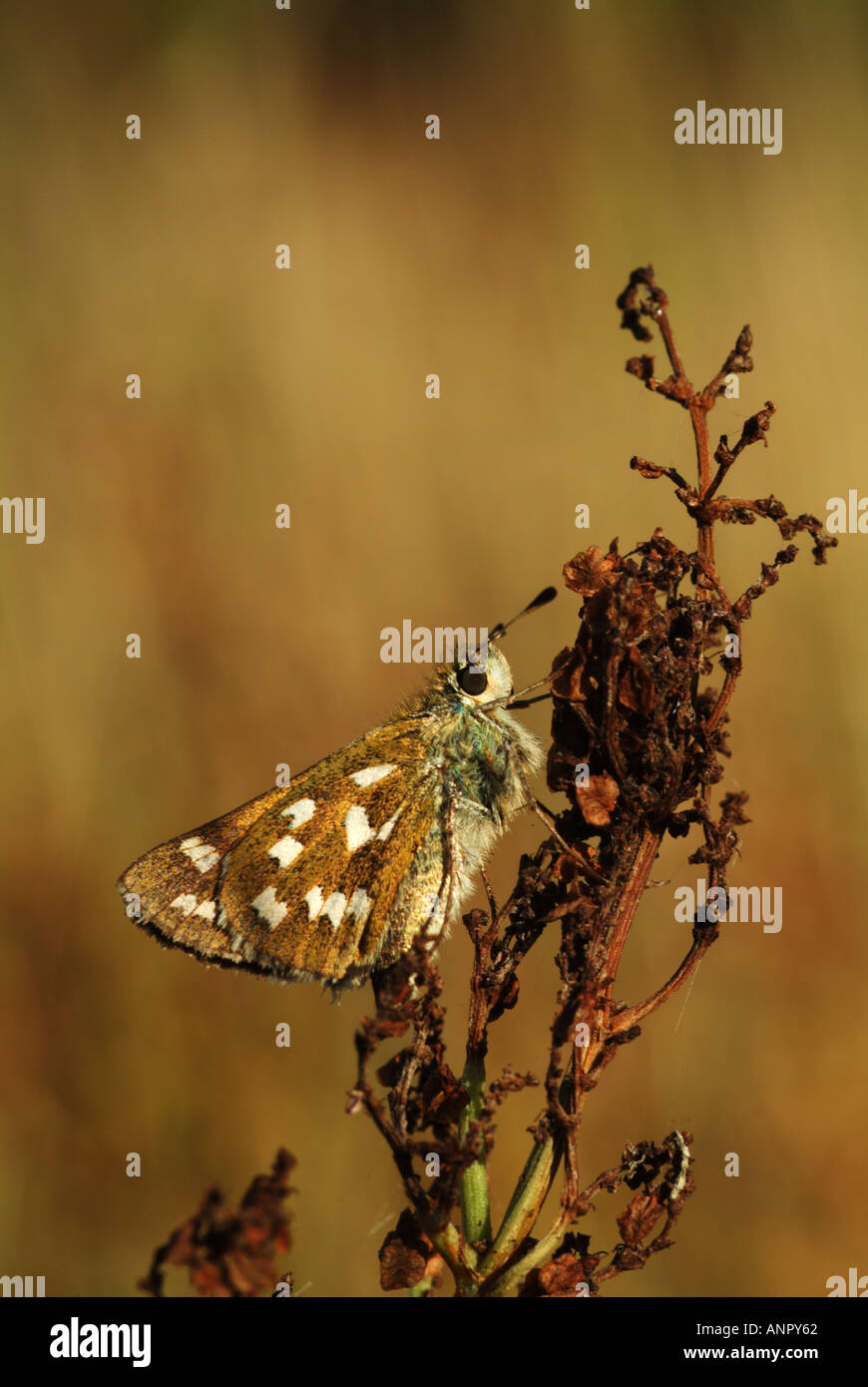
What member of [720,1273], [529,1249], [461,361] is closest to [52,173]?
[461,361]

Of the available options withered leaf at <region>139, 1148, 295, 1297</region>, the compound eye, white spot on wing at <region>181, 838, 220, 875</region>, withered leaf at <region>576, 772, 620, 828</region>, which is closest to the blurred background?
white spot on wing at <region>181, 838, 220, 875</region>

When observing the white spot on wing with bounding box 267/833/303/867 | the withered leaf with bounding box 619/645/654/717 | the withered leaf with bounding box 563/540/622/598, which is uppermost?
the withered leaf with bounding box 563/540/622/598

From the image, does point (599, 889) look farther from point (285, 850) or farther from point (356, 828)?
point (285, 850)

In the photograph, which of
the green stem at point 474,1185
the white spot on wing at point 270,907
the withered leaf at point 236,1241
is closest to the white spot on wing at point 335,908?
the white spot on wing at point 270,907

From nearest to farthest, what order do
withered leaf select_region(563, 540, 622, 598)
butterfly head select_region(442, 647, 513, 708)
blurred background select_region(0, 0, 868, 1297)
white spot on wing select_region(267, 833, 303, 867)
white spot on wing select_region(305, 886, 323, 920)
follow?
1. withered leaf select_region(563, 540, 622, 598)
2. white spot on wing select_region(305, 886, 323, 920)
3. white spot on wing select_region(267, 833, 303, 867)
4. butterfly head select_region(442, 647, 513, 708)
5. blurred background select_region(0, 0, 868, 1297)

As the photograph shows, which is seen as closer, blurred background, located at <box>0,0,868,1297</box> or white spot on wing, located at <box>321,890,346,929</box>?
white spot on wing, located at <box>321,890,346,929</box>

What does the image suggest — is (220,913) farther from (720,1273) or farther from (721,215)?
(721,215)

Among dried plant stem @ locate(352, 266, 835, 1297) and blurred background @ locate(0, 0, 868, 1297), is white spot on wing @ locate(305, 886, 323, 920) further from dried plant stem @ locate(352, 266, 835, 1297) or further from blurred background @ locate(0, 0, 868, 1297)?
blurred background @ locate(0, 0, 868, 1297)
